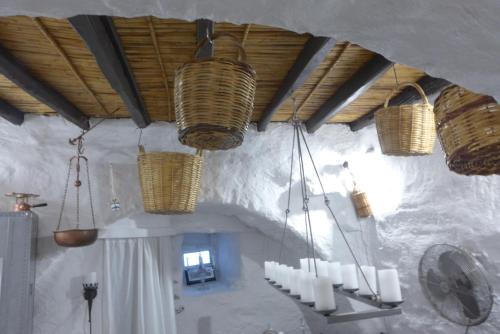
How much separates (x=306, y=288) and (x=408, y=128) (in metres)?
0.87

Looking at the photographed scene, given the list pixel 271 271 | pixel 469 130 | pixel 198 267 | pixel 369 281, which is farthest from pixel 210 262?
pixel 469 130

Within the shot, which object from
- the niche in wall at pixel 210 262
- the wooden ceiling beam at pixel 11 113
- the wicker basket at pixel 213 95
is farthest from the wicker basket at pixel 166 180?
the niche in wall at pixel 210 262

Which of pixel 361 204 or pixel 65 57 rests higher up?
pixel 65 57

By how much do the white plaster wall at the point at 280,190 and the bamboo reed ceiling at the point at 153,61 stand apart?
274 mm

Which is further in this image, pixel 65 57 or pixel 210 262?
pixel 210 262

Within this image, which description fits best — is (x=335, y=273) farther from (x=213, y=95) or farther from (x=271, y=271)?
(x=213, y=95)

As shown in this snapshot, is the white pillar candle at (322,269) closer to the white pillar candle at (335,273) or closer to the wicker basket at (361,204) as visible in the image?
the white pillar candle at (335,273)

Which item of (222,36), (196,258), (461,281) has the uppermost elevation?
(222,36)

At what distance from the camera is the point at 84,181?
256 centimetres

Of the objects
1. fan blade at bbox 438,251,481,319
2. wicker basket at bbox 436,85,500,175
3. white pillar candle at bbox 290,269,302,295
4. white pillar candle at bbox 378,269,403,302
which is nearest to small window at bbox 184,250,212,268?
white pillar candle at bbox 290,269,302,295

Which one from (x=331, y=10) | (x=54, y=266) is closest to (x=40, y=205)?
(x=54, y=266)

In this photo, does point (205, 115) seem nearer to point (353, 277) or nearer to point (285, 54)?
point (285, 54)

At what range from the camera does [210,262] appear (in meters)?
4.09

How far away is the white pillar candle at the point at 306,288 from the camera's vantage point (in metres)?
1.61
